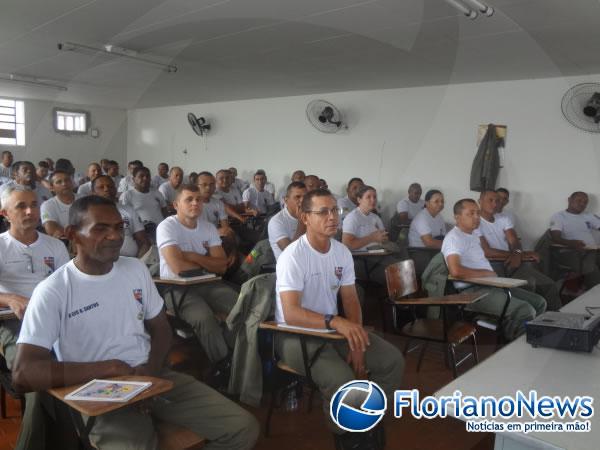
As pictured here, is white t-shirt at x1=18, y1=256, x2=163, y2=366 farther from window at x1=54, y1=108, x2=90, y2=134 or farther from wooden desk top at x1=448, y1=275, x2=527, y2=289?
window at x1=54, y1=108, x2=90, y2=134

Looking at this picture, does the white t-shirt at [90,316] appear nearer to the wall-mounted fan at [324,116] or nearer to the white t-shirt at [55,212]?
the white t-shirt at [55,212]

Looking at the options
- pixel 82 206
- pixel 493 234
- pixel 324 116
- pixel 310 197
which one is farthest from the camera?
pixel 324 116

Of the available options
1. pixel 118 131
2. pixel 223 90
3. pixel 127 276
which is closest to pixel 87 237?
pixel 127 276

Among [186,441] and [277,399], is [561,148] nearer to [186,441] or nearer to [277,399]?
[277,399]

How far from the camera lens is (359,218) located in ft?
15.1

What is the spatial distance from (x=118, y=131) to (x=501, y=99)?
30.9 feet

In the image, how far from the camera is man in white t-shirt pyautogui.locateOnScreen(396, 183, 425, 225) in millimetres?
6539

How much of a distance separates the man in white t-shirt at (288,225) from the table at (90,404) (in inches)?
85.2

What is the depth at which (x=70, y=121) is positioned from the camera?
38.1 feet

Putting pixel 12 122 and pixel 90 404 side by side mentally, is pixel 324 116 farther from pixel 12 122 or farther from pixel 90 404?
pixel 12 122

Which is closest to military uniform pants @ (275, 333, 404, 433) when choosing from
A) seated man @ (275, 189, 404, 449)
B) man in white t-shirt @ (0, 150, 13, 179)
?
seated man @ (275, 189, 404, 449)

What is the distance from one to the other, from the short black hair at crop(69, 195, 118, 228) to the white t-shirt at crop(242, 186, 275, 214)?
5642 mm

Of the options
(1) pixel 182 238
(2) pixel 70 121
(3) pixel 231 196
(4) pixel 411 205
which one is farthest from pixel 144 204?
(2) pixel 70 121

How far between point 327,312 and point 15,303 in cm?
139
